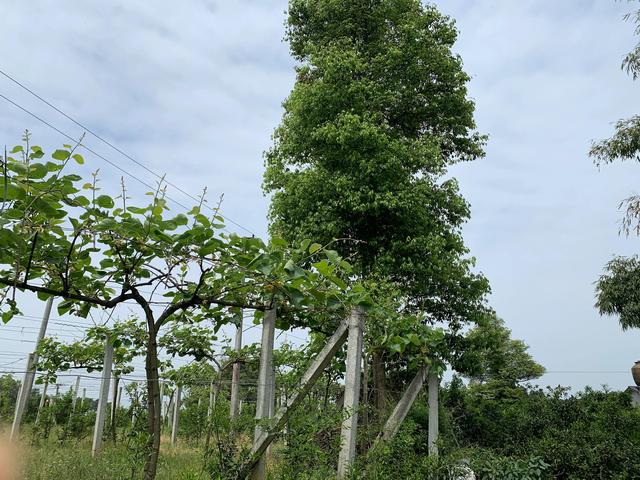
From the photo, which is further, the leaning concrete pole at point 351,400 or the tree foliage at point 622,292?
the tree foliage at point 622,292

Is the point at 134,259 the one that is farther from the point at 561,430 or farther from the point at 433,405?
the point at 561,430

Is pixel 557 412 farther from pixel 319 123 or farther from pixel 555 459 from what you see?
pixel 319 123

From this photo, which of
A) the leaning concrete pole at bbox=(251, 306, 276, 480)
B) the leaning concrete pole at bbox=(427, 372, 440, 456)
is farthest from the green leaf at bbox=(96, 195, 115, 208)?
the leaning concrete pole at bbox=(427, 372, 440, 456)

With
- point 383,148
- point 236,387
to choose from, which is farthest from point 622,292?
point 236,387

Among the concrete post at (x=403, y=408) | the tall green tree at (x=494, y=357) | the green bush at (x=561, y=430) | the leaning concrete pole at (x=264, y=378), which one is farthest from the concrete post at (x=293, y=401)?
the tall green tree at (x=494, y=357)

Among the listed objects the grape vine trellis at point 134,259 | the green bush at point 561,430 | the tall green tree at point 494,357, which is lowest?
the green bush at point 561,430

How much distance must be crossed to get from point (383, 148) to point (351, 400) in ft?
22.0

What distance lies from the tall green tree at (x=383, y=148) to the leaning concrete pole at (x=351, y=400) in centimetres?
492

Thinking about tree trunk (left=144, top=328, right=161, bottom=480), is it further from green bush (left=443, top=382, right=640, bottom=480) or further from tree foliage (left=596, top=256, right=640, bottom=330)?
tree foliage (left=596, top=256, right=640, bottom=330)

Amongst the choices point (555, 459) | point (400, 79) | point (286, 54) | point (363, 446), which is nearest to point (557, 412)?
point (555, 459)

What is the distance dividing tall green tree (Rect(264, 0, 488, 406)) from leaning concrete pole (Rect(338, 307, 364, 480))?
4919 millimetres

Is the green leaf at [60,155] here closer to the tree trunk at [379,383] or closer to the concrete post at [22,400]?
the tree trunk at [379,383]

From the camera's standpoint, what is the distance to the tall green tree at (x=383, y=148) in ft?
32.8

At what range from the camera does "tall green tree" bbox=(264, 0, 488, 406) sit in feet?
32.8
